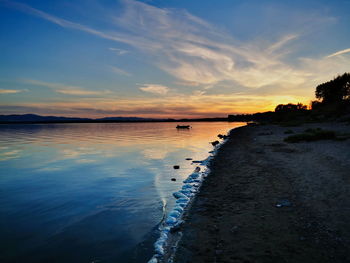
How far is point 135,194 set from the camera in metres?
11.6

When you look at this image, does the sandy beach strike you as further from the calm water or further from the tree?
the tree

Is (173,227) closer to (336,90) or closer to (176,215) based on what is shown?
(176,215)

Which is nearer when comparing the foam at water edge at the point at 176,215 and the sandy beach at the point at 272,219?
the sandy beach at the point at 272,219

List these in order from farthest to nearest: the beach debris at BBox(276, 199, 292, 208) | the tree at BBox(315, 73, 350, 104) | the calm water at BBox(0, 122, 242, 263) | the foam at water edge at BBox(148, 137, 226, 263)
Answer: the tree at BBox(315, 73, 350, 104) → the beach debris at BBox(276, 199, 292, 208) → the calm water at BBox(0, 122, 242, 263) → the foam at water edge at BBox(148, 137, 226, 263)

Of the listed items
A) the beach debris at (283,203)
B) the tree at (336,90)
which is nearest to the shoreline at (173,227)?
the beach debris at (283,203)

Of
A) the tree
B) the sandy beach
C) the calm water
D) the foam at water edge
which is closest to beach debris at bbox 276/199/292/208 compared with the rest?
the sandy beach

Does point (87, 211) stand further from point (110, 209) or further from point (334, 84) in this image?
point (334, 84)

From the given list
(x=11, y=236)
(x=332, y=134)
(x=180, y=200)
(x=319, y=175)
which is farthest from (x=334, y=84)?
(x=11, y=236)

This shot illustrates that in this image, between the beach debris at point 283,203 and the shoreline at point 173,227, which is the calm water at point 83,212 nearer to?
the shoreline at point 173,227

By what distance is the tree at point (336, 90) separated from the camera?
274 ft

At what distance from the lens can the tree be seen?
274 feet

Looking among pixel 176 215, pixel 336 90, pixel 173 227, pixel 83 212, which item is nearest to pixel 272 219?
pixel 173 227

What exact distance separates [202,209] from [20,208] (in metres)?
8.97

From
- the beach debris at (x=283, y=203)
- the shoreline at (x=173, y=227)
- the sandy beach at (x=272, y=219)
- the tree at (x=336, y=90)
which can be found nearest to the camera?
the sandy beach at (x=272, y=219)
